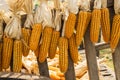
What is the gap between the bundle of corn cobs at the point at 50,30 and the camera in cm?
259

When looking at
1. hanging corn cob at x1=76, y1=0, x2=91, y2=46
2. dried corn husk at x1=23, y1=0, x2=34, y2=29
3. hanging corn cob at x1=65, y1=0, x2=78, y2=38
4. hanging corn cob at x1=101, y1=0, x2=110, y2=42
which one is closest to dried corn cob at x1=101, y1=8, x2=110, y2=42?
hanging corn cob at x1=101, y1=0, x2=110, y2=42

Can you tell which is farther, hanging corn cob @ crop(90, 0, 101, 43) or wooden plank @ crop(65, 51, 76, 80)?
wooden plank @ crop(65, 51, 76, 80)

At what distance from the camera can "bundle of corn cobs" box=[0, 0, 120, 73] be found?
259 centimetres

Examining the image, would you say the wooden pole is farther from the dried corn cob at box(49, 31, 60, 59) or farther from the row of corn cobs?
the dried corn cob at box(49, 31, 60, 59)

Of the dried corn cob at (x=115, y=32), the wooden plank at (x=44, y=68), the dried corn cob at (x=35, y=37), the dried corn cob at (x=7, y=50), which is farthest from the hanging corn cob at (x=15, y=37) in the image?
the dried corn cob at (x=115, y=32)

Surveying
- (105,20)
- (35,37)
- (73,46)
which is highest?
(105,20)

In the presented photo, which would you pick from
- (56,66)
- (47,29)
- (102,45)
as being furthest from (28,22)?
(102,45)

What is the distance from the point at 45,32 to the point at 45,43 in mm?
93

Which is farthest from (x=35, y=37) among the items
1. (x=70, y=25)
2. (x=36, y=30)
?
(x=70, y=25)

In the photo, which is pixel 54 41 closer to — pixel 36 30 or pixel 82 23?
pixel 36 30

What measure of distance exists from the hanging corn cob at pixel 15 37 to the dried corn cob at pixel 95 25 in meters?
0.60

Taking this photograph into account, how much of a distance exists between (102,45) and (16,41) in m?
2.39

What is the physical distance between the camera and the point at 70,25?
256cm

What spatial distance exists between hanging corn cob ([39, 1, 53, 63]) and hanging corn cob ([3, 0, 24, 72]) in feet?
0.60
